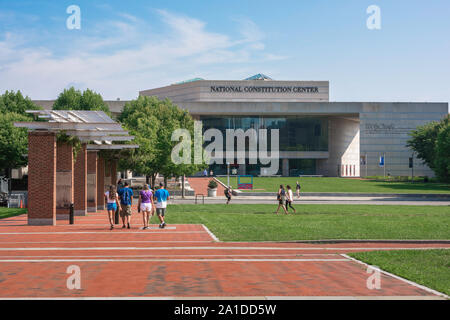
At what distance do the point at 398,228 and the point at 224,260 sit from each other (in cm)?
965

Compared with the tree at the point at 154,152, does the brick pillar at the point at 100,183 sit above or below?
below

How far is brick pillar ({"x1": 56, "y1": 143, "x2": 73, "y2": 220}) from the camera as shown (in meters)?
24.4

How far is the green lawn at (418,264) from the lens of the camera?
944 centimetres

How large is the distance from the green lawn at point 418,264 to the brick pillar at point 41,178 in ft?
43.9

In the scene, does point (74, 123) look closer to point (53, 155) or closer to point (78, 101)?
point (53, 155)

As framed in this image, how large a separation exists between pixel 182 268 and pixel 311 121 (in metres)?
A: 99.3

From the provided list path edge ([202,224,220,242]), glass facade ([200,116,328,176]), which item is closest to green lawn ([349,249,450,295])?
path edge ([202,224,220,242])

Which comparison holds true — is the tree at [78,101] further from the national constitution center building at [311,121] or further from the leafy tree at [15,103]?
the national constitution center building at [311,121]

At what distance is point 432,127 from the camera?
81.7 m

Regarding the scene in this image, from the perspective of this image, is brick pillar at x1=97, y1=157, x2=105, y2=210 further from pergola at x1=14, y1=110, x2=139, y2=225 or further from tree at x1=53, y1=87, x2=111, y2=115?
tree at x1=53, y1=87, x2=111, y2=115

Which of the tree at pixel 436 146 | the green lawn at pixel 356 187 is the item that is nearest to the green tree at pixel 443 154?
the tree at pixel 436 146
